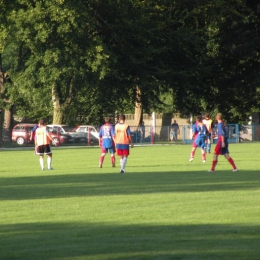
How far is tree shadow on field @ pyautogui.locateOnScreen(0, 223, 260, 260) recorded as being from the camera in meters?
9.97

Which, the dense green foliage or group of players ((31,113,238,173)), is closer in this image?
group of players ((31,113,238,173))

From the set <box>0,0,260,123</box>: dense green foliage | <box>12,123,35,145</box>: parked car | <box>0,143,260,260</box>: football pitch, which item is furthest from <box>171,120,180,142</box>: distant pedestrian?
<box>0,143,260,260</box>: football pitch

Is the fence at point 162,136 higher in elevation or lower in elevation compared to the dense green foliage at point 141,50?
lower

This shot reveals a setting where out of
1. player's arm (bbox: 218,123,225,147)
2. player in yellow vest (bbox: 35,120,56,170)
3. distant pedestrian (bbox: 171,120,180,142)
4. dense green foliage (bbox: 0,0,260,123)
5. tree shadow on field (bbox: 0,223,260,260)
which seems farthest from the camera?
distant pedestrian (bbox: 171,120,180,142)

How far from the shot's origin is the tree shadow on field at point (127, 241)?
32.7ft

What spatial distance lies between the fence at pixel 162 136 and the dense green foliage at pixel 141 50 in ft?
8.88

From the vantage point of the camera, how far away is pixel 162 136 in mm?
70375

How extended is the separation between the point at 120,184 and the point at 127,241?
1084 centimetres

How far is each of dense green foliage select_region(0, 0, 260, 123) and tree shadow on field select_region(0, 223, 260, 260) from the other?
140 ft

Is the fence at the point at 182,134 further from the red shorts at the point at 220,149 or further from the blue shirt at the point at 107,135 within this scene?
the red shorts at the point at 220,149

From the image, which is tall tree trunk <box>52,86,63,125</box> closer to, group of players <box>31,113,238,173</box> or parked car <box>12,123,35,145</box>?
parked car <box>12,123,35,145</box>

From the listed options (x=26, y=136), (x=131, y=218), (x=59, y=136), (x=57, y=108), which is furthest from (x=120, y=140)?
(x=57, y=108)

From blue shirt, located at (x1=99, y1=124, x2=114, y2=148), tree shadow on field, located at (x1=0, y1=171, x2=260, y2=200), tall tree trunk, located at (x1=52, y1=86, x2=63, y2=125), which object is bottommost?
tree shadow on field, located at (x1=0, y1=171, x2=260, y2=200)

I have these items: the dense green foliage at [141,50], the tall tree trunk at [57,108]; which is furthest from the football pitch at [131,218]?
the tall tree trunk at [57,108]
